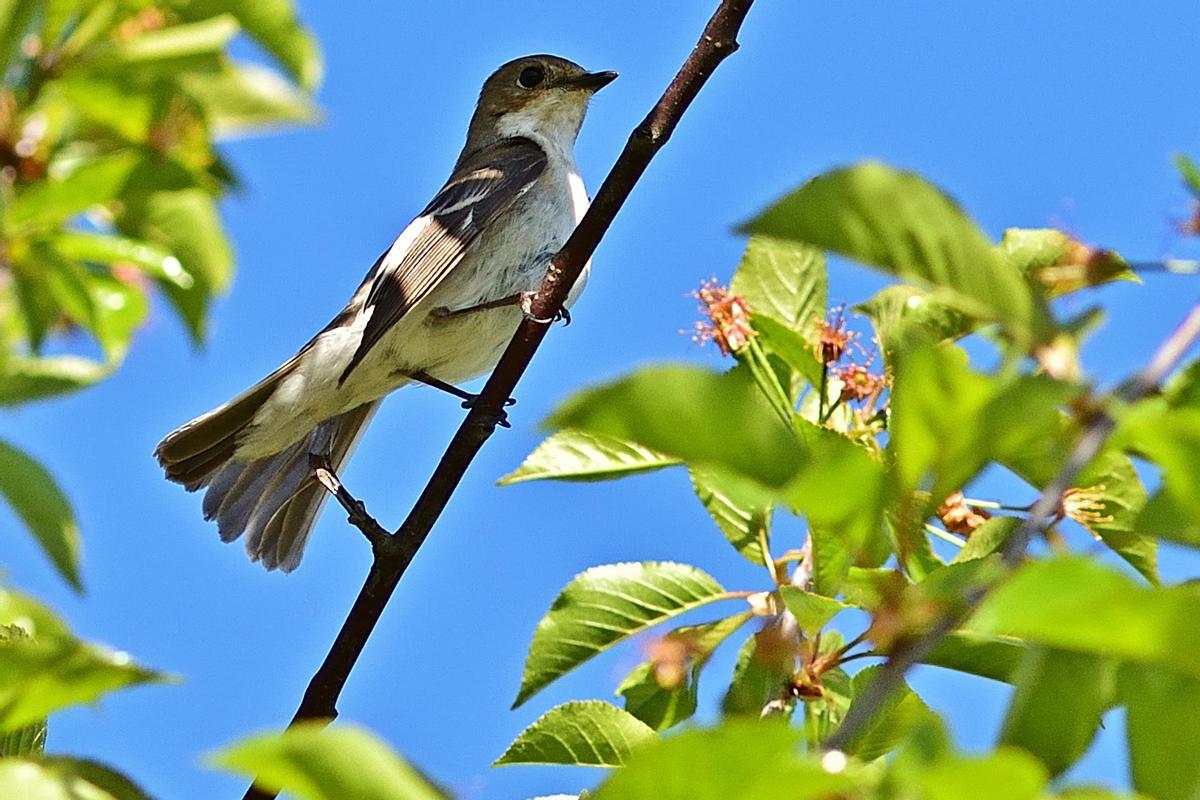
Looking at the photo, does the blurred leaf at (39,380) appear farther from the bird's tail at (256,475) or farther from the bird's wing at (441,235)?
the bird's tail at (256,475)

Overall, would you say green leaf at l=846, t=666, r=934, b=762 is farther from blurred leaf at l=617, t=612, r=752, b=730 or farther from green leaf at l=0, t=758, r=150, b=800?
green leaf at l=0, t=758, r=150, b=800

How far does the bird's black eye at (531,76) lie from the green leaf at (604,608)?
240 inches

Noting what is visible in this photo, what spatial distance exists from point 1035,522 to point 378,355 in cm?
598

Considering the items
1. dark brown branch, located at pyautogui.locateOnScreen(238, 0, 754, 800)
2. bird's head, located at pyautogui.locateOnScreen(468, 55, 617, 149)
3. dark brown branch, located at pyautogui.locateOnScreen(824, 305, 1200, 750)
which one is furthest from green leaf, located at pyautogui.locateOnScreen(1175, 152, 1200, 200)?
bird's head, located at pyautogui.locateOnScreen(468, 55, 617, 149)

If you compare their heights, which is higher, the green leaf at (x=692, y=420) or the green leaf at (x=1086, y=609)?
the green leaf at (x=692, y=420)

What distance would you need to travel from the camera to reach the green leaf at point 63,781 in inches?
59.1

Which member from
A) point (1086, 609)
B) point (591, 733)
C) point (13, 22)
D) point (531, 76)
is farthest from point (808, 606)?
point (531, 76)

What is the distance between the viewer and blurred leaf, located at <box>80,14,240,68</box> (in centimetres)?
166

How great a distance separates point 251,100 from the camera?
1821 millimetres

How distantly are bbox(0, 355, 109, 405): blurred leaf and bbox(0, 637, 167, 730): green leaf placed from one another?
291mm

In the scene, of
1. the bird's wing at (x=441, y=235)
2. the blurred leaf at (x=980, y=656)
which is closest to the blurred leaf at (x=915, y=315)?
the blurred leaf at (x=980, y=656)

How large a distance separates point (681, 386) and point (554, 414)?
0.41ft

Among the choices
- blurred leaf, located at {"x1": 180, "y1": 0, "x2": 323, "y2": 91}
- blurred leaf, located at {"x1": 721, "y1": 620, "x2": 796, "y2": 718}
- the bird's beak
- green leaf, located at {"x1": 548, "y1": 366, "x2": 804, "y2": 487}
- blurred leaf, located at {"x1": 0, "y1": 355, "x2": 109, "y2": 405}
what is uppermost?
the bird's beak

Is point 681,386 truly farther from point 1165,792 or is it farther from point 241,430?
point 241,430
